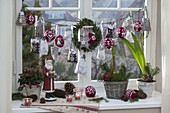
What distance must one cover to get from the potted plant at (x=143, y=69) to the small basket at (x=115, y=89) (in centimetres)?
23

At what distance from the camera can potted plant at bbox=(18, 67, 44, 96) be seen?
2693 mm

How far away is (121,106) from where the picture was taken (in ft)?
8.67

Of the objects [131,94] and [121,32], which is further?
[121,32]

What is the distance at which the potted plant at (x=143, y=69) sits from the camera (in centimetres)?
289

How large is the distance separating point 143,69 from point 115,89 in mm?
387

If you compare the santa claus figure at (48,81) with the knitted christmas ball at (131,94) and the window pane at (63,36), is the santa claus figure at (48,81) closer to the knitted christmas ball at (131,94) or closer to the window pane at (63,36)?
the window pane at (63,36)

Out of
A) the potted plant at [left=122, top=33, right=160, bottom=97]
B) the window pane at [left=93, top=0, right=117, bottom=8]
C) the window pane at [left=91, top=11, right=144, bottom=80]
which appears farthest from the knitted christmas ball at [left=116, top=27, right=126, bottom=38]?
the window pane at [left=93, top=0, right=117, bottom=8]

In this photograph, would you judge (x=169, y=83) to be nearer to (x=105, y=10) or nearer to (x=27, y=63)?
(x=105, y=10)

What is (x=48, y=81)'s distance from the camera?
270 centimetres

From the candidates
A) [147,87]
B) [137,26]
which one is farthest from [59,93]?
[137,26]

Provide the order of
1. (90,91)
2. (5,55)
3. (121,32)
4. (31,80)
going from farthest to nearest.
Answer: (121,32) → (90,91) → (31,80) → (5,55)

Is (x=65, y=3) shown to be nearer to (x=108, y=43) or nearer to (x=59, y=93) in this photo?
(x=108, y=43)

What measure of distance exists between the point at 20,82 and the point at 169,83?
4.19 feet

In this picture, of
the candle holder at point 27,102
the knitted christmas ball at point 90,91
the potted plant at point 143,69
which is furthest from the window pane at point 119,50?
the candle holder at point 27,102
